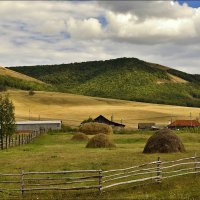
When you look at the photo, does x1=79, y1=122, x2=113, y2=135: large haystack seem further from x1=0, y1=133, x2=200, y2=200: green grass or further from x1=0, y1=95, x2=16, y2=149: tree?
x1=0, y1=133, x2=200, y2=200: green grass

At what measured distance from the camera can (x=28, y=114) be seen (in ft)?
469

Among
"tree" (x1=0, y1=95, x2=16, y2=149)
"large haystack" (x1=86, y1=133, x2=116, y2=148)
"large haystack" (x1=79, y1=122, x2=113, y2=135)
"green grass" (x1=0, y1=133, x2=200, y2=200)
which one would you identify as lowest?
"green grass" (x1=0, y1=133, x2=200, y2=200)

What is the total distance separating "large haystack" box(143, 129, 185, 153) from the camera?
42031mm

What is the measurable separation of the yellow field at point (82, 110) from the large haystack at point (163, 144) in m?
79.1

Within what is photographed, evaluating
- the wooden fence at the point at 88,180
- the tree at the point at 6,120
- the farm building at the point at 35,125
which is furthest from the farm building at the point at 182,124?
the wooden fence at the point at 88,180

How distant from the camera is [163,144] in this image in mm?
42344

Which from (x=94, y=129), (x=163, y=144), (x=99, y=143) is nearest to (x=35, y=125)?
(x=94, y=129)

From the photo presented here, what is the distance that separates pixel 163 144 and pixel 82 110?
108537 millimetres

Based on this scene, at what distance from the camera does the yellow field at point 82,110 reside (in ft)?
452

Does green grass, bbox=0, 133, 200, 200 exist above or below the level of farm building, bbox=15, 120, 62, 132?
below

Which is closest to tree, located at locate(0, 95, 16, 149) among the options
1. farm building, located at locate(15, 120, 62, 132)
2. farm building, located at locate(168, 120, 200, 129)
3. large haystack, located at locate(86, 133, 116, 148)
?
large haystack, located at locate(86, 133, 116, 148)

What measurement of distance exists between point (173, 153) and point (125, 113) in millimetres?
104575

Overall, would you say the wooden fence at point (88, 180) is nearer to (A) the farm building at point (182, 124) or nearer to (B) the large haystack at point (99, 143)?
(B) the large haystack at point (99, 143)

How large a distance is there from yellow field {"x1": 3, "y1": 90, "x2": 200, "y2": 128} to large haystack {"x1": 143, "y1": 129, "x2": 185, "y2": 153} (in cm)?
7914
